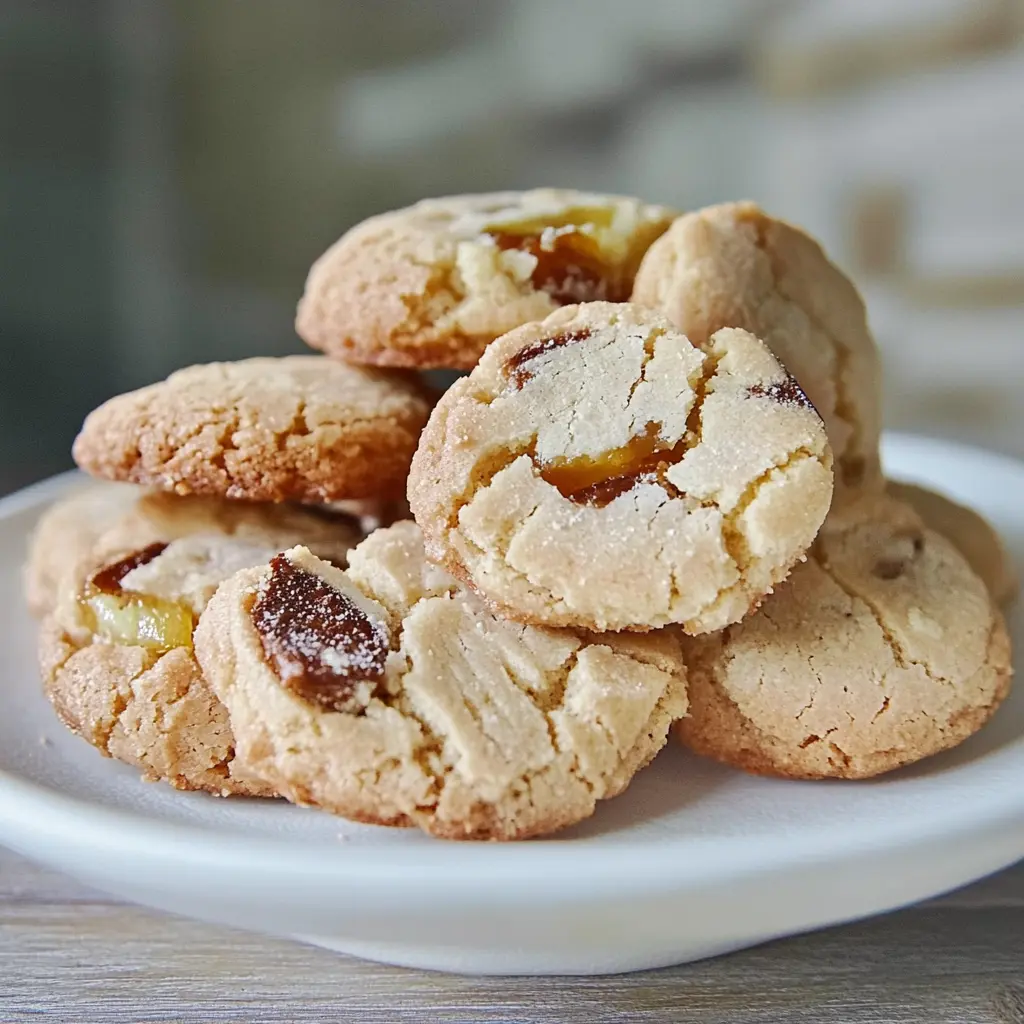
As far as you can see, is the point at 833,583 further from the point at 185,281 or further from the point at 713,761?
the point at 185,281

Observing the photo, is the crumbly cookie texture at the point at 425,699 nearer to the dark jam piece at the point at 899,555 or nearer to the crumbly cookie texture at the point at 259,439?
the crumbly cookie texture at the point at 259,439

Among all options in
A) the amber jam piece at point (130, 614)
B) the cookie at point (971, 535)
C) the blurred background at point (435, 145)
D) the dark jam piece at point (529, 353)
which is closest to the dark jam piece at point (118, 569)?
the amber jam piece at point (130, 614)

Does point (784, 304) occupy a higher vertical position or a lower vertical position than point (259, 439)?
higher

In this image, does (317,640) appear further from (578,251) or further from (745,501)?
(578,251)

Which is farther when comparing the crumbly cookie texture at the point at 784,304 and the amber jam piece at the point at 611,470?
the crumbly cookie texture at the point at 784,304

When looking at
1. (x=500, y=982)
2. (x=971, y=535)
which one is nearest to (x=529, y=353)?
(x=500, y=982)

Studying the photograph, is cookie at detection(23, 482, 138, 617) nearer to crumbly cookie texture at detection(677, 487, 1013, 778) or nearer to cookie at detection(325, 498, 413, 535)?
cookie at detection(325, 498, 413, 535)

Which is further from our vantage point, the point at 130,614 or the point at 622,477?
the point at 130,614
